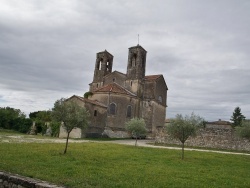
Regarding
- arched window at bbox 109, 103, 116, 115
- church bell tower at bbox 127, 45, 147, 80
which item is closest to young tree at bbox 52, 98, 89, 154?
arched window at bbox 109, 103, 116, 115

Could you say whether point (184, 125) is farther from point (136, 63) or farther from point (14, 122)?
point (14, 122)

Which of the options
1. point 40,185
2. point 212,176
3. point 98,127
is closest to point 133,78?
point 98,127

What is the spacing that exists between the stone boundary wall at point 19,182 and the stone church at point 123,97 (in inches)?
1311

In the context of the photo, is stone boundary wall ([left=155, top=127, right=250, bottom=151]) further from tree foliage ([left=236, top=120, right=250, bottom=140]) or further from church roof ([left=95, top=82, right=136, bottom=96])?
church roof ([left=95, top=82, right=136, bottom=96])

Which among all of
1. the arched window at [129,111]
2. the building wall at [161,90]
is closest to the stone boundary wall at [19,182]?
the arched window at [129,111]

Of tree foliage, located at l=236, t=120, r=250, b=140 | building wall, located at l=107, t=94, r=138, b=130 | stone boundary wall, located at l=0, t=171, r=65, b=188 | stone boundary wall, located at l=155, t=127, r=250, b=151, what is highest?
building wall, located at l=107, t=94, r=138, b=130

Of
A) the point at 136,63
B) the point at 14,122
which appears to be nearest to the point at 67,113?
the point at 136,63

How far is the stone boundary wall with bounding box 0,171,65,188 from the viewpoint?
805 cm

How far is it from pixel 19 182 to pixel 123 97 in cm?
4172

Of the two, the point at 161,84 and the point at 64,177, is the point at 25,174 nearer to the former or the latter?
the point at 64,177

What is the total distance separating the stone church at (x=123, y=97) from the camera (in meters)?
47.4

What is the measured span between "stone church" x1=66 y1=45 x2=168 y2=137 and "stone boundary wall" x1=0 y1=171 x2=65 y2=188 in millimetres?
33306

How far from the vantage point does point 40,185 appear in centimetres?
797

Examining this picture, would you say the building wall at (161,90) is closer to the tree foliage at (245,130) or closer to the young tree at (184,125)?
the tree foliage at (245,130)
